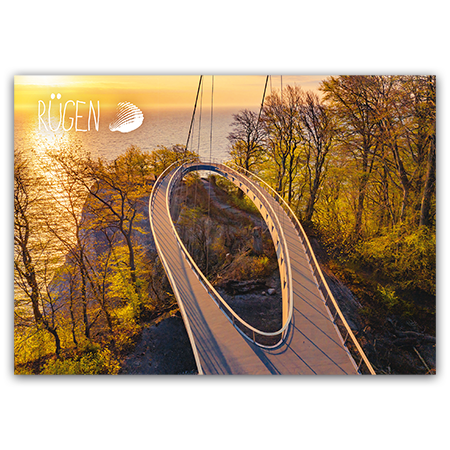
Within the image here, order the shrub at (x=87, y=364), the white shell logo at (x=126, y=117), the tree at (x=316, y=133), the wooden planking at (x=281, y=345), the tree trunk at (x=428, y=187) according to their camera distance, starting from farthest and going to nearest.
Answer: the tree at (x=316, y=133) < the white shell logo at (x=126, y=117) < the tree trunk at (x=428, y=187) < the shrub at (x=87, y=364) < the wooden planking at (x=281, y=345)

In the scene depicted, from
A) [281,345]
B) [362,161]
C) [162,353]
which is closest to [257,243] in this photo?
[362,161]

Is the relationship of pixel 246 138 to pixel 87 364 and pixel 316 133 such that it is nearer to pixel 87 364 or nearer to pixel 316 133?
pixel 316 133

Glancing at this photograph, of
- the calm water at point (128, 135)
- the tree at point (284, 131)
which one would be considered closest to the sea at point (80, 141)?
the calm water at point (128, 135)

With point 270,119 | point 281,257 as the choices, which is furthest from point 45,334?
point 270,119

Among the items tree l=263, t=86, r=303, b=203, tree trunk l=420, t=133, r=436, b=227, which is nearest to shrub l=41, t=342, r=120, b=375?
tree l=263, t=86, r=303, b=203

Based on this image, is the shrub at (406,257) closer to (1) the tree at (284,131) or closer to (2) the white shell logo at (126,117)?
(1) the tree at (284,131)

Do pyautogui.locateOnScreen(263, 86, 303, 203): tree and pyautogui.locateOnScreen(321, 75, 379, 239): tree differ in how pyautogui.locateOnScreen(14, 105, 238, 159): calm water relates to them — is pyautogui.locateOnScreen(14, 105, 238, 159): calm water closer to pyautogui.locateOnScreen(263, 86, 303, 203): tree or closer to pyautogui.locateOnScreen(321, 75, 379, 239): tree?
pyautogui.locateOnScreen(263, 86, 303, 203): tree
